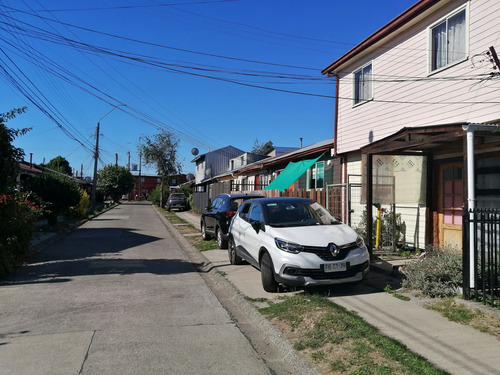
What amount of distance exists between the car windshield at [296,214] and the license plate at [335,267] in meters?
1.15

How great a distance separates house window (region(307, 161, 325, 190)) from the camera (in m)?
14.6

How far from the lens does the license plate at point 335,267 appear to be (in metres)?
6.04

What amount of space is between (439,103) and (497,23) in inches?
73.3

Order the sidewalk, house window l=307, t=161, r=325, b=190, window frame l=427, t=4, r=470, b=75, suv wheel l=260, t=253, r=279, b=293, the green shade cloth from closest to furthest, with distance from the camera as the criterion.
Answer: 1. the sidewalk
2. suv wheel l=260, t=253, r=279, b=293
3. window frame l=427, t=4, r=470, b=75
4. the green shade cloth
5. house window l=307, t=161, r=325, b=190

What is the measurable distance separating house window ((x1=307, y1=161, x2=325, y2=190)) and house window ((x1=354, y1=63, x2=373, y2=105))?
3358 millimetres

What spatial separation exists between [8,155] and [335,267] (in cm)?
665

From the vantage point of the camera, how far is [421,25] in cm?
922

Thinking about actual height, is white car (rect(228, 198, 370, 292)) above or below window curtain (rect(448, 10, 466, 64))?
below

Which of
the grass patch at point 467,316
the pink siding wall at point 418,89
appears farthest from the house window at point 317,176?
the grass patch at point 467,316

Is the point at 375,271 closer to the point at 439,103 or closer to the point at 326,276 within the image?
the point at 326,276

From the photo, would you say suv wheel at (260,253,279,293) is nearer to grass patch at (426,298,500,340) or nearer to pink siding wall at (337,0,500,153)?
grass patch at (426,298,500,340)

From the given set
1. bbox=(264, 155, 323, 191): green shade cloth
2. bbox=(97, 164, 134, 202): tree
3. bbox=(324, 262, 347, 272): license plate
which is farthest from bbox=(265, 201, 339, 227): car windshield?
bbox=(97, 164, 134, 202): tree

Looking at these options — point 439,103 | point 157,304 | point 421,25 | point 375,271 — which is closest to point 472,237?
point 375,271

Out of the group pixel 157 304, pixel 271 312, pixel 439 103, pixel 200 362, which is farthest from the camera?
pixel 439 103
